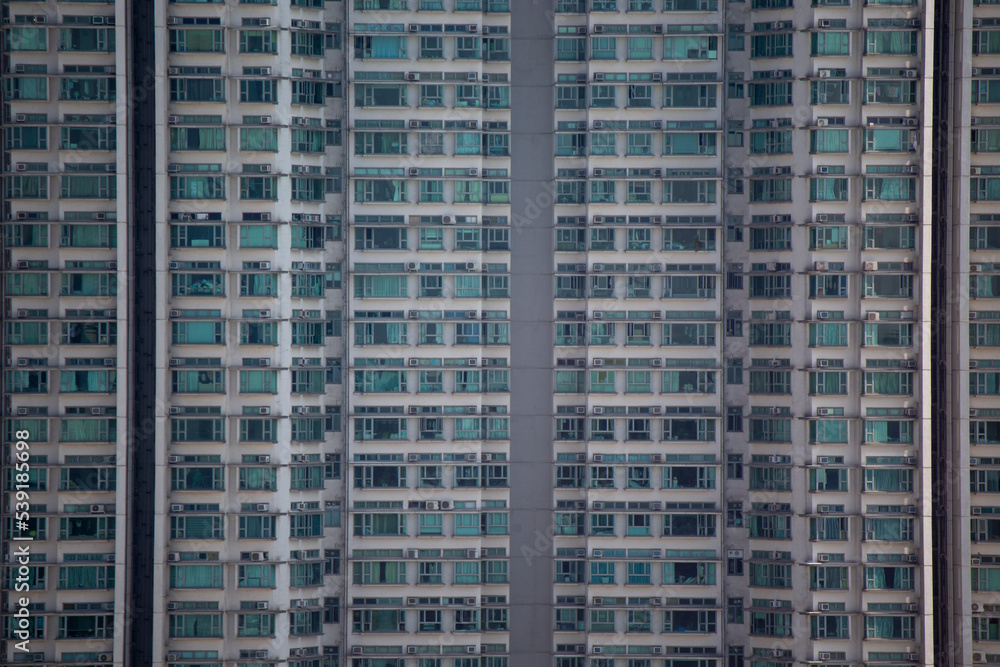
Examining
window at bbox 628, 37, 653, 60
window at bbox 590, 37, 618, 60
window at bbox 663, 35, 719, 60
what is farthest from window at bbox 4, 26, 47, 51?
window at bbox 663, 35, 719, 60

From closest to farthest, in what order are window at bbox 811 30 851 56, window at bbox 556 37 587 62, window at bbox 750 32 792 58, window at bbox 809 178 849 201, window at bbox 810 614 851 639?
window at bbox 810 614 851 639
window at bbox 811 30 851 56
window at bbox 809 178 849 201
window at bbox 750 32 792 58
window at bbox 556 37 587 62

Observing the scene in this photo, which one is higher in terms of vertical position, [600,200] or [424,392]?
[600,200]

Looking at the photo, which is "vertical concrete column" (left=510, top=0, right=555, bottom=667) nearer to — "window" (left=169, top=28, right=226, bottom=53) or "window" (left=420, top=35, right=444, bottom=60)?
"window" (left=420, top=35, right=444, bottom=60)

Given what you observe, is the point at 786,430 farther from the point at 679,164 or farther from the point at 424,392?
the point at 424,392

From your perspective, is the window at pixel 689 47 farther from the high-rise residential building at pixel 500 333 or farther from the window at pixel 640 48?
the window at pixel 640 48

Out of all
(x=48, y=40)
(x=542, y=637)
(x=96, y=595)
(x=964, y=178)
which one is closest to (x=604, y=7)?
(x=964, y=178)

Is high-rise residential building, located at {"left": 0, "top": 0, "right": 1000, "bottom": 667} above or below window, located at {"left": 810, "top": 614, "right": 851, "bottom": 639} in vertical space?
above

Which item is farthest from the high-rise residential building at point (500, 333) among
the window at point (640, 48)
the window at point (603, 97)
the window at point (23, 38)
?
the window at point (603, 97)

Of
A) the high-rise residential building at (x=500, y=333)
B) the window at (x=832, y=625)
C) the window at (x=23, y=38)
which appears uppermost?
the window at (x=23, y=38)

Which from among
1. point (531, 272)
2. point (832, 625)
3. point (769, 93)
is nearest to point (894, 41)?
point (769, 93)
